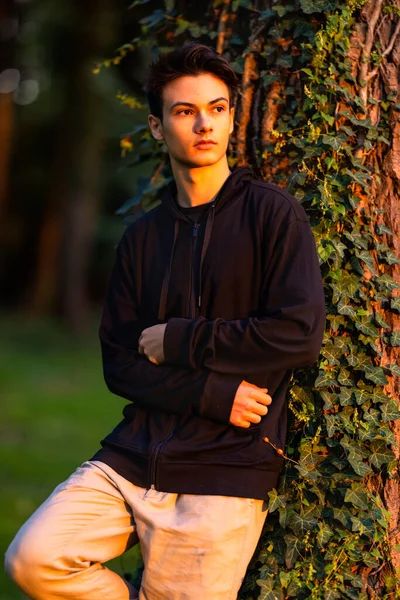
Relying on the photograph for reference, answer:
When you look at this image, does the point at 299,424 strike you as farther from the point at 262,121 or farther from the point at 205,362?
the point at 262,121

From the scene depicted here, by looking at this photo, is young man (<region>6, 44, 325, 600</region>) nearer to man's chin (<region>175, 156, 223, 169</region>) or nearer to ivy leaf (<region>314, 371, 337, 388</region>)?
man's chin (<region>175, 156, 223, 169</region>)

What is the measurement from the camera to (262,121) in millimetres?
4102

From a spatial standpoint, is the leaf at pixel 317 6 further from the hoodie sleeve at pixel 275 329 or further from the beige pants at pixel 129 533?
the beige pants at pixel 129 533

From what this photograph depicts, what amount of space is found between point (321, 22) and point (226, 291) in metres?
1.27

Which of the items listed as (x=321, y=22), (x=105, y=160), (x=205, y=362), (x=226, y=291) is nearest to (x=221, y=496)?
(x=205, y=362)

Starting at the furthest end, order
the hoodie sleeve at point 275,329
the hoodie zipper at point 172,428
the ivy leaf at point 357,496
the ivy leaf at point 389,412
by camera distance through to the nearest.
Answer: the ivy leaf at point 389,412, the ivy leaf at point 357,496, the hoodie zipper at point 172,428, the hoodie sleeve at point 275,329

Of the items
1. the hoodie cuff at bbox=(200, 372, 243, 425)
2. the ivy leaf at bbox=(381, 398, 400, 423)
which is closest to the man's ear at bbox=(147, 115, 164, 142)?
the hoodie cuff at bbox=(200, 372, 243, 425)

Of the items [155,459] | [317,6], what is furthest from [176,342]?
[317,6]

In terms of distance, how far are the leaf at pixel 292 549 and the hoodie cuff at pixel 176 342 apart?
84 centimetres

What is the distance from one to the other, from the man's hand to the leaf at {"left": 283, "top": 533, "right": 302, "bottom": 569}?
876 mm

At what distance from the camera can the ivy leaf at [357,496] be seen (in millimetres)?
3643

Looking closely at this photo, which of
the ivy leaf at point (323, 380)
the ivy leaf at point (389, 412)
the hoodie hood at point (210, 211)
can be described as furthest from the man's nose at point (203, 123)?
the ivy leaf at point (389, 412)

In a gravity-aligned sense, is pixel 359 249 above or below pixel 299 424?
above

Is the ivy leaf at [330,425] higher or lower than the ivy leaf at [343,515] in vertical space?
higher
